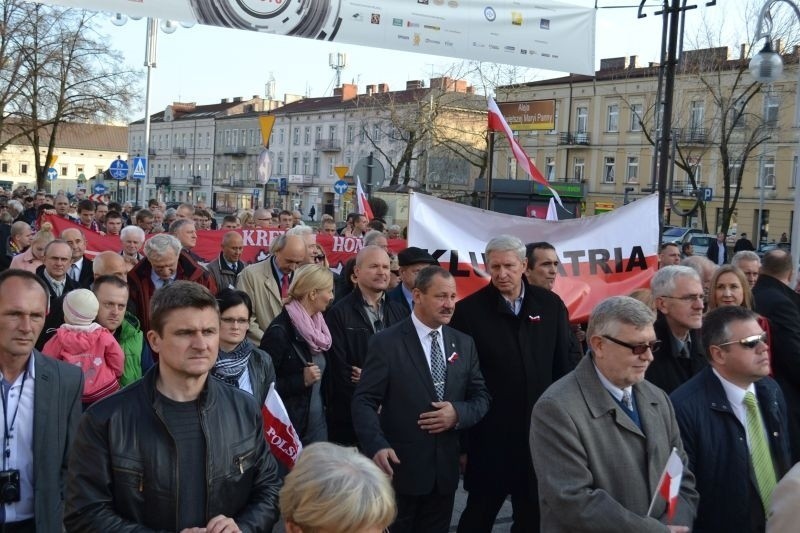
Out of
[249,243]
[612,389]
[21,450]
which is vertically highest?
[249,243]

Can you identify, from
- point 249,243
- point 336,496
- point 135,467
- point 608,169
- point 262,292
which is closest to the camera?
point 336,496

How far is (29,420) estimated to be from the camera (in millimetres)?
3629

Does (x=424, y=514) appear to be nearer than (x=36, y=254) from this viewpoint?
Yes

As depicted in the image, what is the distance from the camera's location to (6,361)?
12.0ft

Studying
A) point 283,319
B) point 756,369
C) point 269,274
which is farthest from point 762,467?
point 269,274

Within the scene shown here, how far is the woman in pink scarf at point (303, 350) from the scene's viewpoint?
5.25m

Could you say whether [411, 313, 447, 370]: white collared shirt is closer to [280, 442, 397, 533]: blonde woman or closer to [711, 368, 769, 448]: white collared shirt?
[711, 368, 769, 448]: white collared shirt

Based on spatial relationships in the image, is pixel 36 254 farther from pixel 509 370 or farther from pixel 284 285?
pixel 509 370

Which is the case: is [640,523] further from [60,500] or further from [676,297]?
[60,500]

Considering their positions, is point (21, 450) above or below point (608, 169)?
below

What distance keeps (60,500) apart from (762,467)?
308 cm

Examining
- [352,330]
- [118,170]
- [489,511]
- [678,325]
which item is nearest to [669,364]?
[678,325]

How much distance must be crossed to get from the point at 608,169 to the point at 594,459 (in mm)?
58977

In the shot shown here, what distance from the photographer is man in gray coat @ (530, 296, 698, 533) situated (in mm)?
3338
